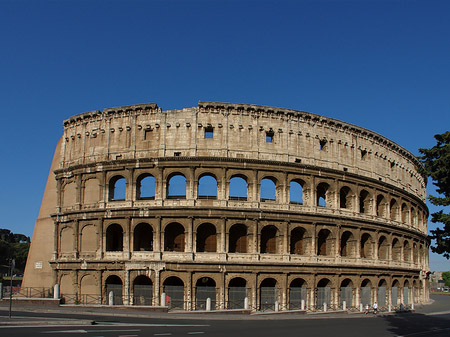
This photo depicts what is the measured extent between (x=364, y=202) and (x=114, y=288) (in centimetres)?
2471

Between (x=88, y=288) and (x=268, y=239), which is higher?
(x=268, y=239)

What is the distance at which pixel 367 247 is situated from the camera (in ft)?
148

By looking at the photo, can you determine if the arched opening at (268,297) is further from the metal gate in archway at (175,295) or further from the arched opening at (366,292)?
the arched opening at (366,292)

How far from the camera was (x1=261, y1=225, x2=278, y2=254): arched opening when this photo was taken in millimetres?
39938

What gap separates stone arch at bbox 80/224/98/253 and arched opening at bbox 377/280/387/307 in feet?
86.9

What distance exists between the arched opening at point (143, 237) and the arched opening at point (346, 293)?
17.0m

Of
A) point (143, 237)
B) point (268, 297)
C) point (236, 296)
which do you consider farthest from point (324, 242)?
point (143, 237)

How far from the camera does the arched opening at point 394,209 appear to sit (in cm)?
4938

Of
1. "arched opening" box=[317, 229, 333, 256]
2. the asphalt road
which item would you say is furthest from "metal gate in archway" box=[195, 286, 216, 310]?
"arched opening" box=[317, 229, 333, 256]

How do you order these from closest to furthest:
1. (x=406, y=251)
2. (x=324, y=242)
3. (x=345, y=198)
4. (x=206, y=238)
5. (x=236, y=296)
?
(x=236, y=296)
(x=206, y=238)
(x=324, y=242)
(x=345, y=198)
(x=406, y=251)

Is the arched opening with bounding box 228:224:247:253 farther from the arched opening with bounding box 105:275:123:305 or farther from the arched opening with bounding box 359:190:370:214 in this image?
the arched opening with bounding box 359:190:370:214

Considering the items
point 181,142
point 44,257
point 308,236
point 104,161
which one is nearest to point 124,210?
point 104,161

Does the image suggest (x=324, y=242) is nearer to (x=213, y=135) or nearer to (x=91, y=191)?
(x=213, y=135)

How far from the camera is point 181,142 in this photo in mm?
39000
